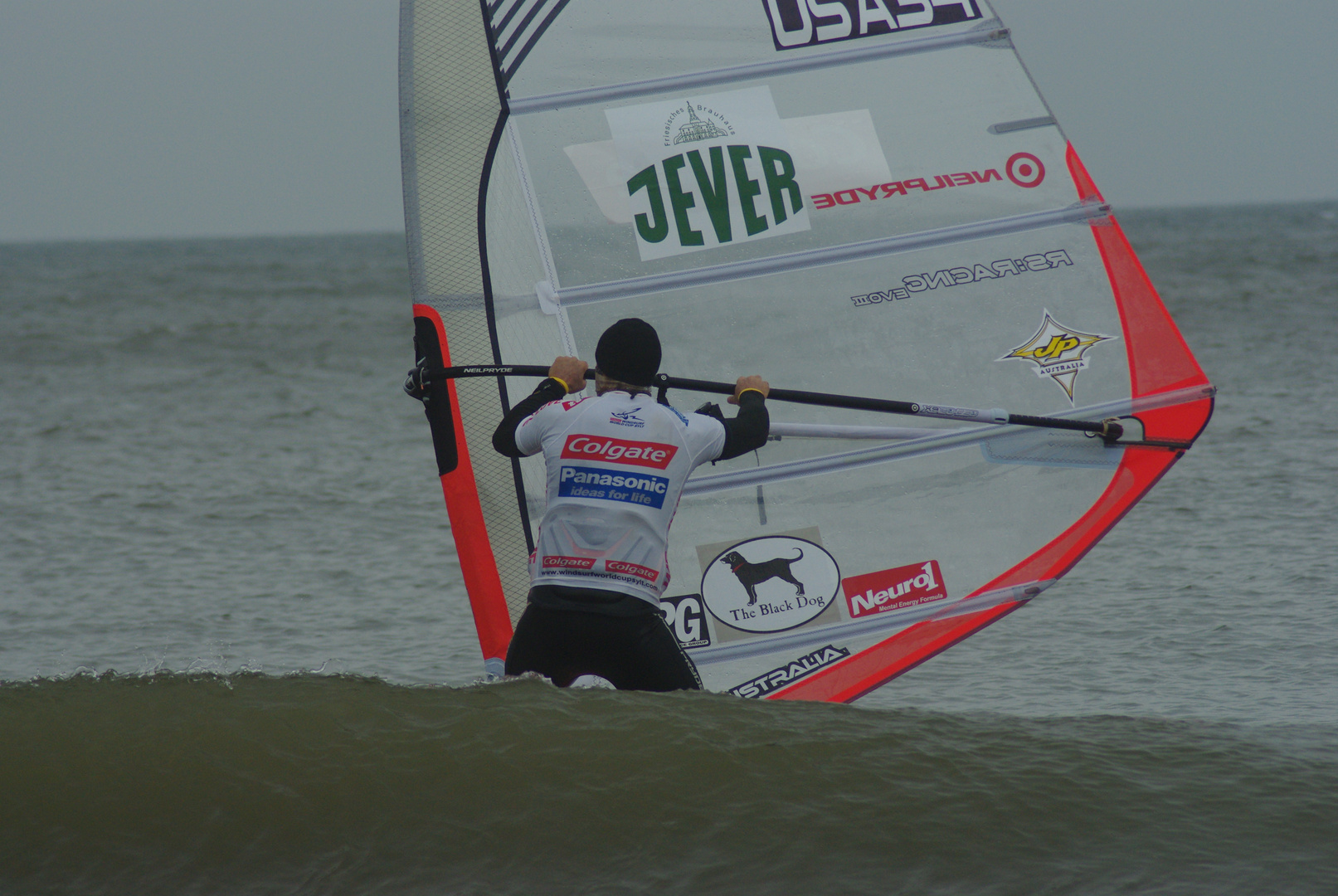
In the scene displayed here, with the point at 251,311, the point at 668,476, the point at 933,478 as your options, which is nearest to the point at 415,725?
the point at 668,476

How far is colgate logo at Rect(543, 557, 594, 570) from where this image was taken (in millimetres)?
2822

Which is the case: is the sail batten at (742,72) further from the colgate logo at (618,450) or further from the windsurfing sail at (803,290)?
the colgate logo at (618,450)

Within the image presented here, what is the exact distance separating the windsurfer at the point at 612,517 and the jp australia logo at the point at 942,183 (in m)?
0.93

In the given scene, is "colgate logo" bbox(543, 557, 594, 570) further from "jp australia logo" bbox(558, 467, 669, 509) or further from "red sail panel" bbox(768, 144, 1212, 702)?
"red sail panel" bbox(768, 144, 1212, 702)

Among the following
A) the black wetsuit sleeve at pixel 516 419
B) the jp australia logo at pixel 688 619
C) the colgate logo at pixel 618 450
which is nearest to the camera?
the colgate logo at pixel 618 450

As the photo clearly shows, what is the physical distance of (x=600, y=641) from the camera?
2844 millimetres

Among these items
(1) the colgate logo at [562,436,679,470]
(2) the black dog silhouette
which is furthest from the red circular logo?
(1) the colgate logo at [562,436,679,470]

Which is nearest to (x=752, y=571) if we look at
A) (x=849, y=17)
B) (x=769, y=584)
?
(x=769, y=584)

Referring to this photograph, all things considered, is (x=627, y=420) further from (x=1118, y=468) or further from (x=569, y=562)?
(x=1118, y=468)

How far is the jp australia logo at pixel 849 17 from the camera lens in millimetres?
3479

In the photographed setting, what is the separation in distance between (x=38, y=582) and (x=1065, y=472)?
14.4ft

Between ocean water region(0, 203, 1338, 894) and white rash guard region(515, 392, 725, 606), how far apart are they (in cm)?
39

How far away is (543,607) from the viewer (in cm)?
287

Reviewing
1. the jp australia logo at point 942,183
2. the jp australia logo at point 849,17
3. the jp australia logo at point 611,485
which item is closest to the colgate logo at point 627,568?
the jp australia logo at point 611,485
